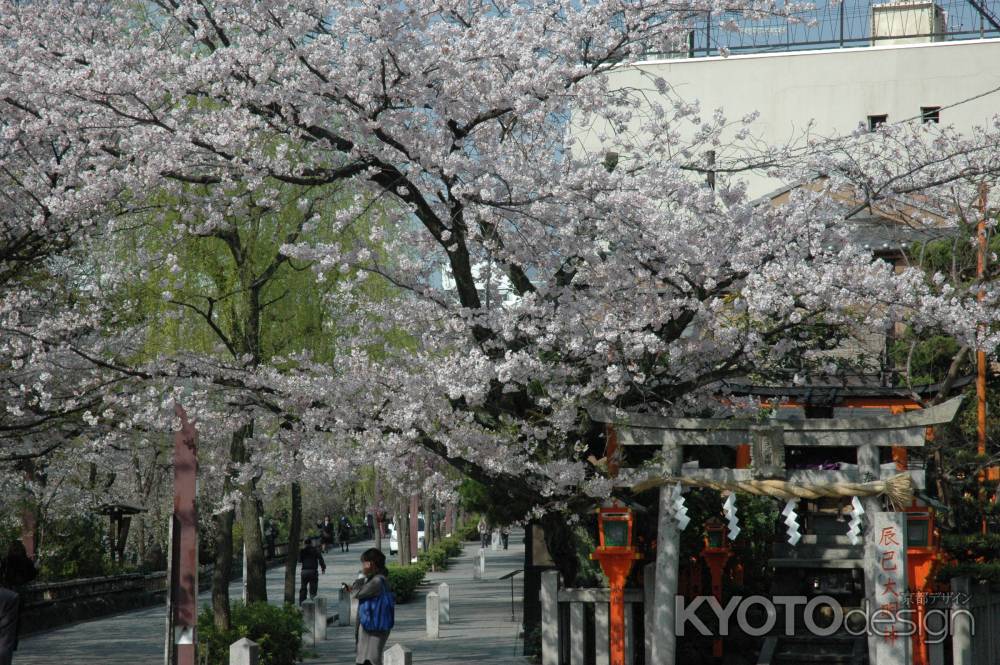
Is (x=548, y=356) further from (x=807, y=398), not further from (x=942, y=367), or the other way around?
(x=942, y=367)

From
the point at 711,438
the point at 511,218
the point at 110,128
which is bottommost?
the point at 711,438

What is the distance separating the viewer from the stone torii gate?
11.6 meters

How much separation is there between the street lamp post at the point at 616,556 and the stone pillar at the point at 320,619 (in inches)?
321

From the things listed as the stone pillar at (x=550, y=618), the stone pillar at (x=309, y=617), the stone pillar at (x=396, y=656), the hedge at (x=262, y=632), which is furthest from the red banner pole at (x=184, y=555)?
the stone pillar at (x=309, y=617)

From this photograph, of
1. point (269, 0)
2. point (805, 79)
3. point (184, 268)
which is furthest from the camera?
point (805, 79)

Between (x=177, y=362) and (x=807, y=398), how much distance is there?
10775 millimetres

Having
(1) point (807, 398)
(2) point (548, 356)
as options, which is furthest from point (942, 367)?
(2) point (548, 356)

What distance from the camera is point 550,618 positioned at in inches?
542

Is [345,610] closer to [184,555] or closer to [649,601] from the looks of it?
[649,601]

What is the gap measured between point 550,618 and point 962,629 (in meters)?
4.66

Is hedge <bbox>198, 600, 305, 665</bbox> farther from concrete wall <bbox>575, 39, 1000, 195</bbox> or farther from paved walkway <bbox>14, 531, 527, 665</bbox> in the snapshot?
concrete wall <bbox>575, 39, 1000, 195</bbox>

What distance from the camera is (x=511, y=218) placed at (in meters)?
11.4

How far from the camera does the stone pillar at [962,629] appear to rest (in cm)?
1273

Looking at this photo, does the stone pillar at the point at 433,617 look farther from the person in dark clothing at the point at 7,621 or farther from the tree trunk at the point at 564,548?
the person in dark clothing at the point at 7,621
